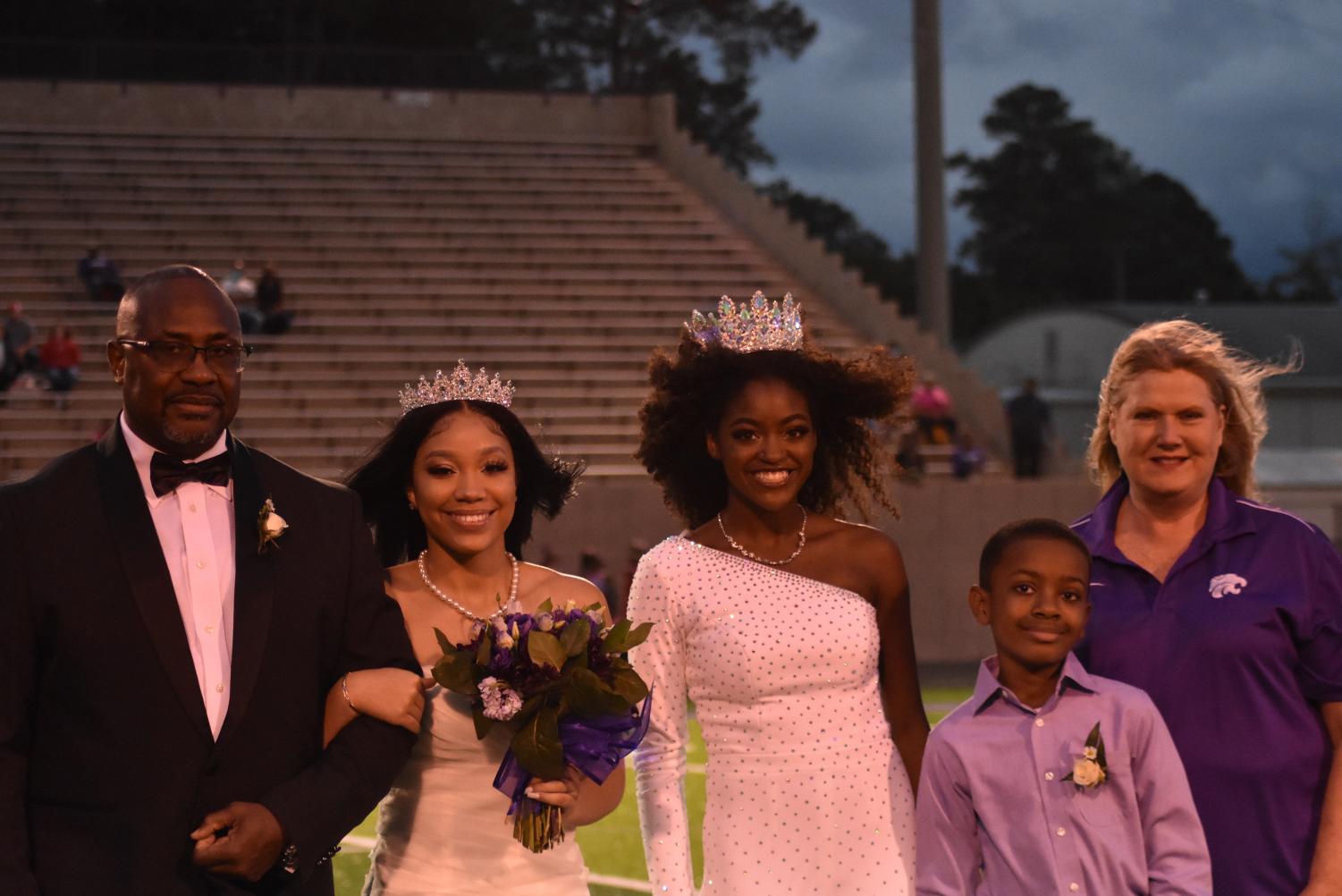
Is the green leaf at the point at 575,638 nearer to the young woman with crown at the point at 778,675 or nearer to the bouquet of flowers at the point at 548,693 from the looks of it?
the bouquet of flowers at the point at 548,693

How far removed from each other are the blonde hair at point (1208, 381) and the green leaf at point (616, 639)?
128cm

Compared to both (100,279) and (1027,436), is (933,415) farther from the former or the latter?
(100,279)

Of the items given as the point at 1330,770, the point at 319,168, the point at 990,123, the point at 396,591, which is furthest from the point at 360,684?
the point at 990,123

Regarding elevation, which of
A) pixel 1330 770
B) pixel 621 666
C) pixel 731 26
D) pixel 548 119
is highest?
pixel 731 26

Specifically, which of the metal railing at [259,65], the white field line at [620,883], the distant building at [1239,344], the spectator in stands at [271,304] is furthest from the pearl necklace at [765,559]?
the metal railing at [259,65]

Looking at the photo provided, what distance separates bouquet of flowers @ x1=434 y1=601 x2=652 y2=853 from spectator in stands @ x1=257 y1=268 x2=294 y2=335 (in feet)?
64.6

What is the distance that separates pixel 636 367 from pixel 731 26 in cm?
2541

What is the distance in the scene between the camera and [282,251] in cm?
2605

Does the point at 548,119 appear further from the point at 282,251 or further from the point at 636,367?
the point at 636,367

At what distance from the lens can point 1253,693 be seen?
404cm

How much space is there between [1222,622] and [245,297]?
65.3 ft

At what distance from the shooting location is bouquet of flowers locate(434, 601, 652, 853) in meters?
3.92

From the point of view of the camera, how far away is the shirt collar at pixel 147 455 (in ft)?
12.2

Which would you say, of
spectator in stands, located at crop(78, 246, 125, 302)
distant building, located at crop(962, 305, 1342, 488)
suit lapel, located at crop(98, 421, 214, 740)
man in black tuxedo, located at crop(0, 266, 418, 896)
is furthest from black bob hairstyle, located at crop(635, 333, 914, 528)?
distant building, located at crop(962, 305, 1342, 488)
